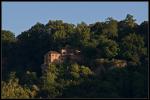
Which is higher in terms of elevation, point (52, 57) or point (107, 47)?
point (107, 47)

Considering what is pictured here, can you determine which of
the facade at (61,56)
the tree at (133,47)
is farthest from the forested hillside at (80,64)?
the facade at (61,56)

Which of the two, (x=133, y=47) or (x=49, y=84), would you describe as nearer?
(x=49, y=84)

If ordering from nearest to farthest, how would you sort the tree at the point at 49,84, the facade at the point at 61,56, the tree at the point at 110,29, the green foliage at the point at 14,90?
the green foliage at the point at 14,90 → the tree at the point at 49,84 → the facade at the point at 61,56 → the tree at the point at 110,29

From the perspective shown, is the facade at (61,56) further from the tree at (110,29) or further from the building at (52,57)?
the tree at (110,29)

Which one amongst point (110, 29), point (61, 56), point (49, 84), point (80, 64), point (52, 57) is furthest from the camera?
point (110, 29)

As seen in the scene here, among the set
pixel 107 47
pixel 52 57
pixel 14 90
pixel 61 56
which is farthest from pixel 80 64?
pixel 14 90

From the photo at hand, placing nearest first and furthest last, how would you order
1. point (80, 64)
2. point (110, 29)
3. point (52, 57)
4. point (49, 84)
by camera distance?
point (49, 84)
point (80, 64)
point (52, 57)
point (110, 29)

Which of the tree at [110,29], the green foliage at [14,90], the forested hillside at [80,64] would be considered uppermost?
the tree at [110,29]

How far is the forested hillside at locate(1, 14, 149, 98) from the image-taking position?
86.2 feet

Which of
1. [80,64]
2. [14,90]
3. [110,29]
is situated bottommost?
[14,90]

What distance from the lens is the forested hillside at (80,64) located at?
26281mm

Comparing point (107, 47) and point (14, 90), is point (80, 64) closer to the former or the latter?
point (107, 47)

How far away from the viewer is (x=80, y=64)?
30.5 meters

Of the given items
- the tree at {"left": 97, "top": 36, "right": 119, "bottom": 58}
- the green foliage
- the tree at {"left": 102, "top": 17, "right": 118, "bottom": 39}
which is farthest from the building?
the green foliage
